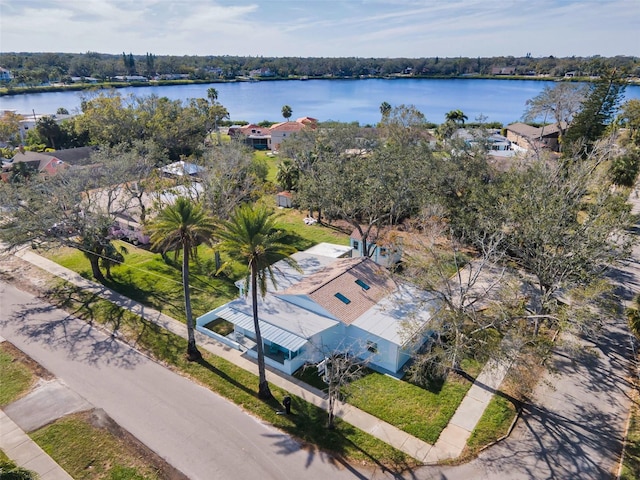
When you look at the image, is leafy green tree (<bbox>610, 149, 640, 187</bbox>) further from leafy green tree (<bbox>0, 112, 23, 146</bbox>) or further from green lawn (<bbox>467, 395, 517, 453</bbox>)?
leafy green tree (<bbox>0, 112, 23, 146</bbox>)

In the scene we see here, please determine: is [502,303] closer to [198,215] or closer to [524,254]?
[524,254]

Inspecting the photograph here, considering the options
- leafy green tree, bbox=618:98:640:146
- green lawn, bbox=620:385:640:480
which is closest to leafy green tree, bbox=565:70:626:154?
leafy green tree, bbox=618:98:640:146

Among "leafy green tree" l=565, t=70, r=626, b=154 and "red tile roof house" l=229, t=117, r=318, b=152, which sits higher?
"leafy green tree" l=565, t=70, r=626, b=154

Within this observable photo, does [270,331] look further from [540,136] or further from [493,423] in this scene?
[540,136]

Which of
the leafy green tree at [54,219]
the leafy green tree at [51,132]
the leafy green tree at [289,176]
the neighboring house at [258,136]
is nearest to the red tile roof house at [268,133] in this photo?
the neighboring house at [258,136]

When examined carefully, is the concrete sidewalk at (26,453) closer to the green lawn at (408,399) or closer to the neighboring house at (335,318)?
the neighboring house at (335,318)

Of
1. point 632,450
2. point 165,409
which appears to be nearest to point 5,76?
point 165,409

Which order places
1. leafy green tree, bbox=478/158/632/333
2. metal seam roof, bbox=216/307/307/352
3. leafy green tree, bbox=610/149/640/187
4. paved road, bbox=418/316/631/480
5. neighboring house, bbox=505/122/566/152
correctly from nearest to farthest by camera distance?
1. paved road, bbox=418/316/631/480
2. leafy green tree, bbox=478/158/632/333
3. metal seam roof, bbox=216/307/307/352
4. leafy green tree, bbox=610/149/640/187
5. neighboring house, bbox=505/122/566/152
